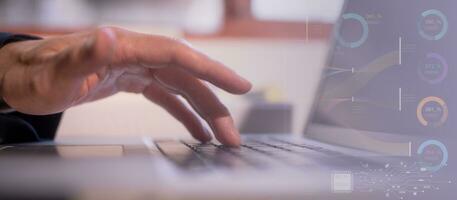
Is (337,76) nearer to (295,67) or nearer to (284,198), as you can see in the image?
(284,198)

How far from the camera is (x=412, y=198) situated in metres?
0.27

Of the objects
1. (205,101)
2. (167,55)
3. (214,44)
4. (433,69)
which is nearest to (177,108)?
(205,101)

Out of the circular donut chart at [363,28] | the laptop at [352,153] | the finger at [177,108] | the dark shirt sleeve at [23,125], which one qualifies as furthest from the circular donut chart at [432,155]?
the dark shirt sleeve at [23,125]

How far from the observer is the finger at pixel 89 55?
28 centimetres

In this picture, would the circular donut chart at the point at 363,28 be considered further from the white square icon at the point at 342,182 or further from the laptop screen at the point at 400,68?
the white square icon at the point at 342,182

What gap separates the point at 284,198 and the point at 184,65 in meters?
0.19

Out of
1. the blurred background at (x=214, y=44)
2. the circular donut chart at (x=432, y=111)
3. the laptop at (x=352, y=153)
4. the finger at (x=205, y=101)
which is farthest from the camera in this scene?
the blurred background at (x=214, y=44)

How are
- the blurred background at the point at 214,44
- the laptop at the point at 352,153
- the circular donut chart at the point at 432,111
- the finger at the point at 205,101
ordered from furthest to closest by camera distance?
the blurred background at the point at 214,44 → the finger at the point at 205,101 → the circular donut chart at the point at 432,111 → the laptop at the point at 352,153

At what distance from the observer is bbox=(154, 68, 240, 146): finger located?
459 mm

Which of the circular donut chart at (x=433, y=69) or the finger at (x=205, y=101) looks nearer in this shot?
the circular donut chart at (x=433, y=69)

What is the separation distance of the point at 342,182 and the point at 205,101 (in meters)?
0.25

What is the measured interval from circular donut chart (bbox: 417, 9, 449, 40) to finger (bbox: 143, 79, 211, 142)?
267mm

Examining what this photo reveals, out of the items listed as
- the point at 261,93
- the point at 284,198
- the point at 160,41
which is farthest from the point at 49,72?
the point at 261,93

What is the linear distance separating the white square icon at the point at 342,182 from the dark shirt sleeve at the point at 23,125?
0.34 metres
